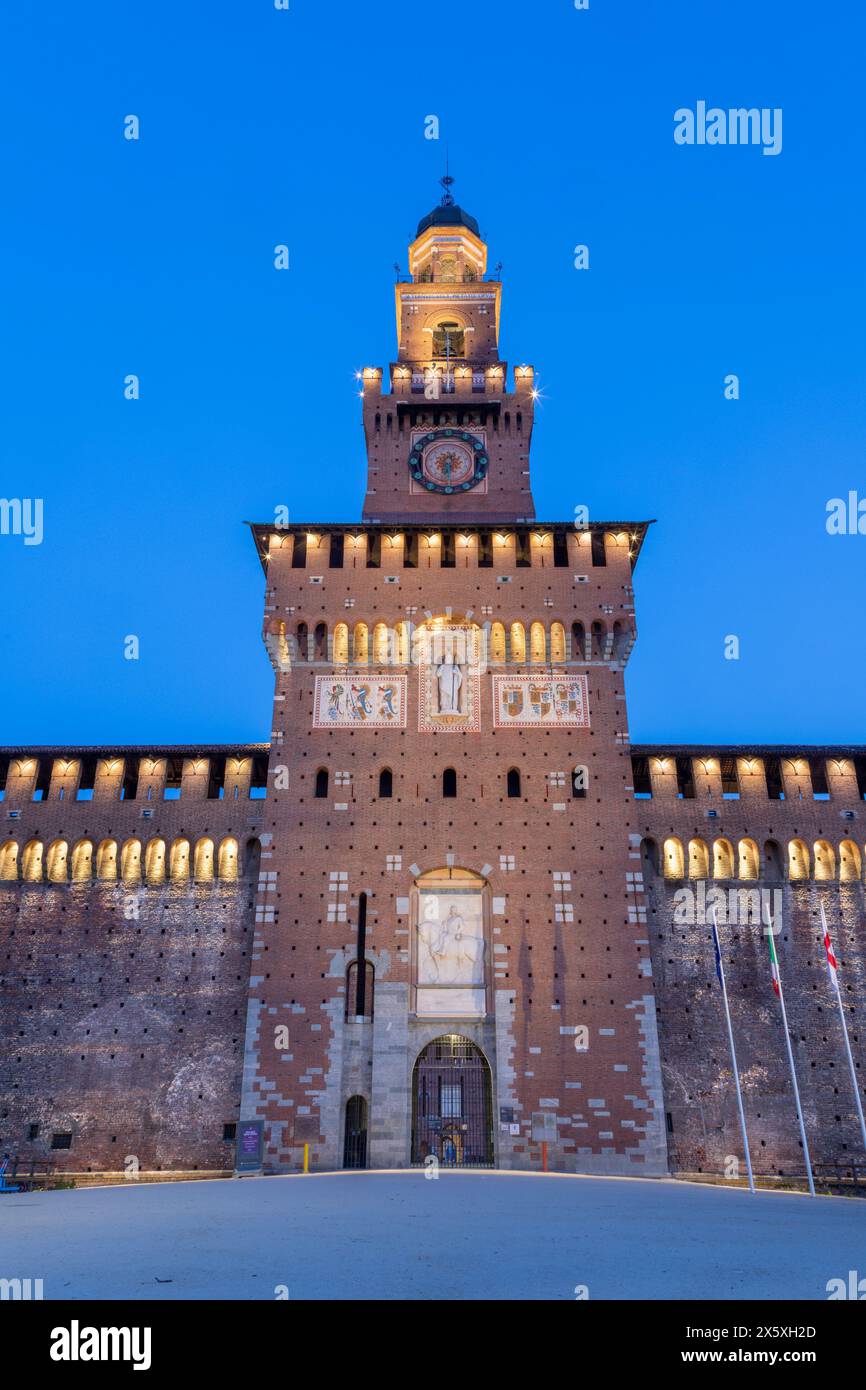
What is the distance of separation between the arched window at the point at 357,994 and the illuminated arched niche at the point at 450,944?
1.44m

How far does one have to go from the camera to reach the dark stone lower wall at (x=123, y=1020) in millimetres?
32875

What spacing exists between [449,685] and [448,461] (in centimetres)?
1218

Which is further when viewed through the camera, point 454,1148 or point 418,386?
point 418,386

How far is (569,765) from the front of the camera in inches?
1384

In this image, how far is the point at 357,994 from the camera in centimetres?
3228

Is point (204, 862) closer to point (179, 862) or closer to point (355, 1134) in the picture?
point (179, 862)

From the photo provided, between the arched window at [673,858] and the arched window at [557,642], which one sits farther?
the arched window at [557,642]

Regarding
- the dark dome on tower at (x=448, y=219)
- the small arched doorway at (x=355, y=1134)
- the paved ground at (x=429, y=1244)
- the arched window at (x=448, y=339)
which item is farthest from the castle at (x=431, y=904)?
the dark dome on tower at (x=448, y=219)

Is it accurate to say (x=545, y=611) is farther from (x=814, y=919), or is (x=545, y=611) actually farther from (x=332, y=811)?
(x=814, y=919)

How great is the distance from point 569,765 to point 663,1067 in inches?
421

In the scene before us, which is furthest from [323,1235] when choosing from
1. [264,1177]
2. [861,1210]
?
[264,1177]

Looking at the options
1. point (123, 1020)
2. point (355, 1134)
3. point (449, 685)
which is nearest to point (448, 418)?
point (449, 685)

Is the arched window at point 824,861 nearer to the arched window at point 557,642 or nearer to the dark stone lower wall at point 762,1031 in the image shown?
the dark stone lower wall at point 762,1031

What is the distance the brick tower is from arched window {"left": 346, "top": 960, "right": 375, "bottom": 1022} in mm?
65
